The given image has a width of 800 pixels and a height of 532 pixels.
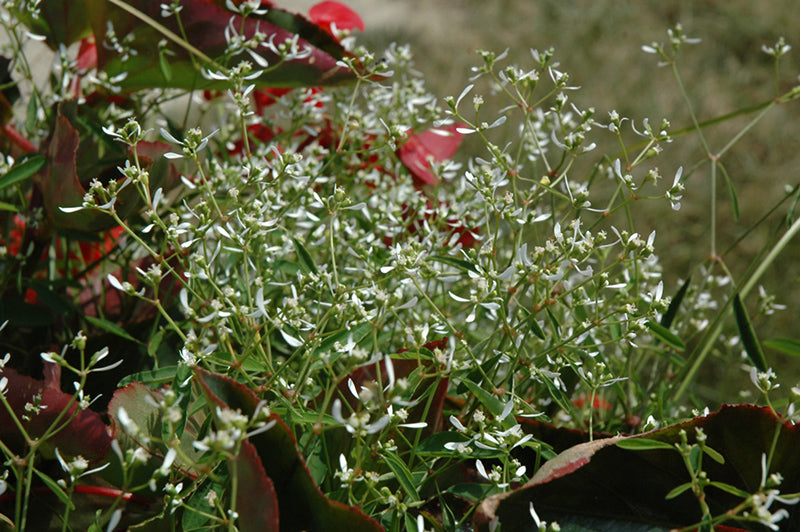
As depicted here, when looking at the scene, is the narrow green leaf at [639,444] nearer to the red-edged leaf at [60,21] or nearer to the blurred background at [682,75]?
the red-edged leaf at [60,21]

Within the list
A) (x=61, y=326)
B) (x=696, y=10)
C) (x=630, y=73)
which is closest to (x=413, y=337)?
(x=61, y=326)

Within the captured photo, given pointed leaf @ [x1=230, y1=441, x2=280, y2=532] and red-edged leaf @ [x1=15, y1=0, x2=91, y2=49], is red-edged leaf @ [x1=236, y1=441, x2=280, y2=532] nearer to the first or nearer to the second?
pointed leaf @ [x1=230, y1=441, x2=280, y2=532]

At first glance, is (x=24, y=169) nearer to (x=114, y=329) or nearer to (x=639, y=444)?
(x=114, y=329)

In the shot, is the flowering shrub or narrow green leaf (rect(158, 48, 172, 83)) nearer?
the flowering shrub

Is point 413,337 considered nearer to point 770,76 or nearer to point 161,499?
point 161,499

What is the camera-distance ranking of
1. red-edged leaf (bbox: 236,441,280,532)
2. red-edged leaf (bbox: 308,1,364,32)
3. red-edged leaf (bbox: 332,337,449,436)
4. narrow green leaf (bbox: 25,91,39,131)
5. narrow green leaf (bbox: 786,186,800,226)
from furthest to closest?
red-edged leaf (bbox: 308,1,364,32) → narrow green leaf (bbox: 25,91,39,131) → narrow green leaf (bbox: 786,186,800,226) → red-edged leaf (bbox: 332,337,449,436) → red-edged leaf (bbox: 236,441,280,532)

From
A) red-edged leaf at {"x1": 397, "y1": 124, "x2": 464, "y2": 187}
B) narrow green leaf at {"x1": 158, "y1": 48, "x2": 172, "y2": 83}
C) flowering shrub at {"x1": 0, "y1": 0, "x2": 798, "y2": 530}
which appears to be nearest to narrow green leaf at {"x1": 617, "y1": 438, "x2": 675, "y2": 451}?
flowering shrub at {"x1": 0, "y1": 0, "x2": 798, "y2": 530}

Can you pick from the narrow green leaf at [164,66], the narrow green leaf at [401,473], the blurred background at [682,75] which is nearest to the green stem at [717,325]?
the narrow green leaf at [401,473]
